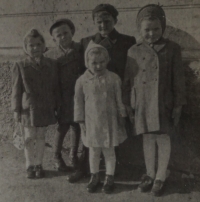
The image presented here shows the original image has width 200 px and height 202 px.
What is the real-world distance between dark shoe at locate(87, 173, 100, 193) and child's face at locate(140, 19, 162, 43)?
1.45 meters

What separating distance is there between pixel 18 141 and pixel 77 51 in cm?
128

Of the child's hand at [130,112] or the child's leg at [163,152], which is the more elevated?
the child's hand at [130,112]

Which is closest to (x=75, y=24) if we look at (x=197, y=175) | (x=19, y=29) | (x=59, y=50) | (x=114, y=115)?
(x=59, y=50)

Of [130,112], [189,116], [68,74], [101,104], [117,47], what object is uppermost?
[117,47]

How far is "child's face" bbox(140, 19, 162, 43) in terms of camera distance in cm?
285

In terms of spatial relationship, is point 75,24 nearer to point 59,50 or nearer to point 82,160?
point 59,50

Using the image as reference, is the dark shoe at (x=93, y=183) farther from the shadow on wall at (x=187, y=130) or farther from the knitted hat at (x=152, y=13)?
the knitted hat at (x=152, y=13)

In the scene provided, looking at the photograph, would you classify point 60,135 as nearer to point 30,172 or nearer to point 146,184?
point 30,172

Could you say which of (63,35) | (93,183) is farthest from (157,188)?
(63,35)

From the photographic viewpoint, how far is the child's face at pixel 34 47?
3.18 metres

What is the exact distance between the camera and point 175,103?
294 centimetres

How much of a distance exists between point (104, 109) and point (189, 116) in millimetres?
1042

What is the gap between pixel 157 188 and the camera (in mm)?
3014

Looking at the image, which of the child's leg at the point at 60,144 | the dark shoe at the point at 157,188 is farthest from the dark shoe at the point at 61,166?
the dark shoe at the point at 157,188
